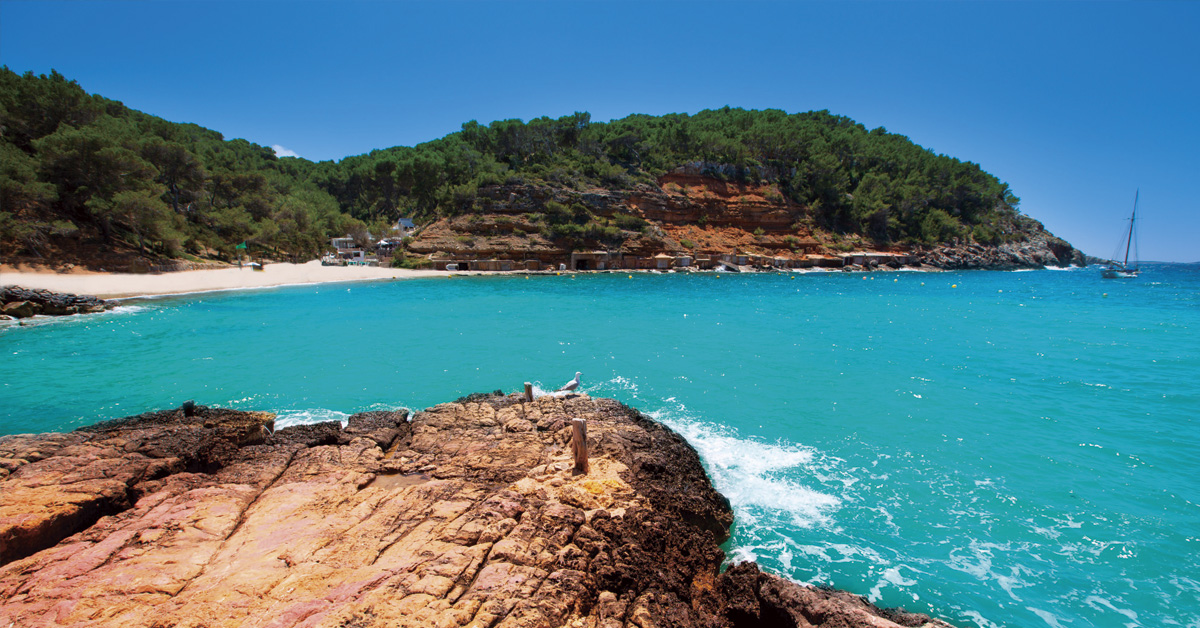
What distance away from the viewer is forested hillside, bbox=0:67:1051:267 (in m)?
32.2

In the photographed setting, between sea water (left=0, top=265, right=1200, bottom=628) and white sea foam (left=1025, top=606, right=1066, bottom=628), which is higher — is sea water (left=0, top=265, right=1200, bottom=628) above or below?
above

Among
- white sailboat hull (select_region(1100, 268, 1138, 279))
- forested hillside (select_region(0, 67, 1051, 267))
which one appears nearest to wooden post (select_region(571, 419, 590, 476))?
forested hillside (select_region(0, 67, 1051, 267))

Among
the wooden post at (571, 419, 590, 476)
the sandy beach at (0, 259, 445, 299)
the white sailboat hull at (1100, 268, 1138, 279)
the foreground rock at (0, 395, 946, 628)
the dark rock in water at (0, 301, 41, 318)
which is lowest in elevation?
the foreground rock at (0, 395, 946, 628)

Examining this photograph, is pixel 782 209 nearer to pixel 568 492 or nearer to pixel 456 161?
pixel 456 161

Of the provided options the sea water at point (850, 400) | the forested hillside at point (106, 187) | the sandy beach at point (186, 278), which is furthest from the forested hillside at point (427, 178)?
the sea water at point (850, 400)

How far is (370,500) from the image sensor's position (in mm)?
6191

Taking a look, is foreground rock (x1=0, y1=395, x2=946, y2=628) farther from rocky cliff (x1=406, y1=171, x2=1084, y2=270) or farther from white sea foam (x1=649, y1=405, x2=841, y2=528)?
rocky cliff (x1=406, y1=171, x2=1084, y2=270)

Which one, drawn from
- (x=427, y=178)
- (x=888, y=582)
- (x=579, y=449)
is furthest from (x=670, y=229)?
(x=888, y=582)

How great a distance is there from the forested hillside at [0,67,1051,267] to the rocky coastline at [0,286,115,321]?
419 inches

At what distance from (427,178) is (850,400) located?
191 ft

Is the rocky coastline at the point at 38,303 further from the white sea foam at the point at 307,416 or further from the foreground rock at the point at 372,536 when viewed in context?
the foreground rock at the point at 372,536

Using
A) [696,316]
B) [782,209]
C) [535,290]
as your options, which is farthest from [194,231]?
[782,209]

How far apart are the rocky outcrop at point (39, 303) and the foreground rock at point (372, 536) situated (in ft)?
70.7

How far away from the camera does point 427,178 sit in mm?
58906
